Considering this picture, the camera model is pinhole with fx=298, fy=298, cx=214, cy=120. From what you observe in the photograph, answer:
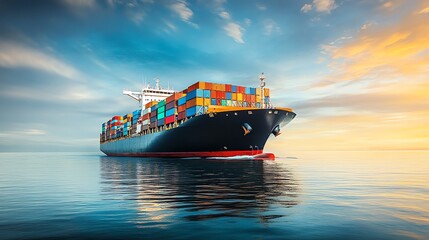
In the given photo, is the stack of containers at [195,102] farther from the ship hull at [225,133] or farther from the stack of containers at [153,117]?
the stack of containers at [153,117]

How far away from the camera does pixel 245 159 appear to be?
44.1 m

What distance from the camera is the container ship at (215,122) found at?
42219 millimetres

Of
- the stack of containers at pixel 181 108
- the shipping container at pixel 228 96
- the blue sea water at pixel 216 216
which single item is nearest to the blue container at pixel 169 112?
the stack of containers at pixel 181 108

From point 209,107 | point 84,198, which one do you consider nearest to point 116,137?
point 209,107

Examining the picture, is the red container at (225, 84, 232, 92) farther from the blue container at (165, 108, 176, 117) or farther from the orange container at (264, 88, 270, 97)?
the blue container at (165, 108, 176, 117)

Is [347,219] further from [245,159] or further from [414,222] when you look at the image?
[245,159]

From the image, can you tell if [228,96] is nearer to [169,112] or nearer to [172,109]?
[172,109]

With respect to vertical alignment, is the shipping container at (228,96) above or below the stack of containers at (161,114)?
above

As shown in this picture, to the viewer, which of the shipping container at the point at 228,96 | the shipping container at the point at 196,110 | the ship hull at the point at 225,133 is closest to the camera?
the ship hull at the point at 225,133

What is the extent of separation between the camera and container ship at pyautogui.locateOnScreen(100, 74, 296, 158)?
42219 millimetres

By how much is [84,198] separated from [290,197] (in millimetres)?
9057

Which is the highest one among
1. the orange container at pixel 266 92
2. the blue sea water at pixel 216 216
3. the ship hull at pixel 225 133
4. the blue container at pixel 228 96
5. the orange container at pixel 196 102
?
the orange container at pixel 266 92

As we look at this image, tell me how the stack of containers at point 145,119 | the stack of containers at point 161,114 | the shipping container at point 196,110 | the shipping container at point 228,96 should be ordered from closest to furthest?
the shipping container at point 196,110
the shipping container at point 228,96
the stack of containers at point 161,114
the stack of containers at point 145,119

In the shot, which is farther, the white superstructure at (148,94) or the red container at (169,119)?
the white superstructure at (148,94)
